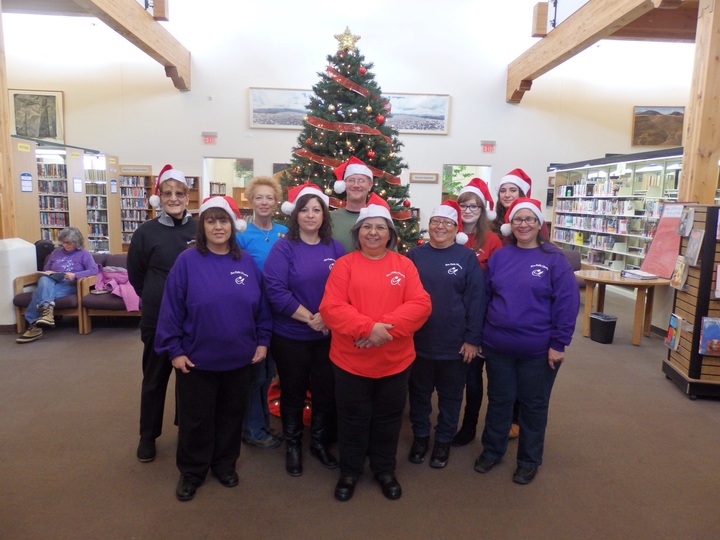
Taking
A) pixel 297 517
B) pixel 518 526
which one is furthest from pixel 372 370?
pixel 518 526

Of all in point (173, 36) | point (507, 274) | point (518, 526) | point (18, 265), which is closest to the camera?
point (518, 526)

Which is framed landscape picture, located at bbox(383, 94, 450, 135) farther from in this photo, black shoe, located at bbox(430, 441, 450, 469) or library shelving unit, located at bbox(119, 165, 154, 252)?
black shoe, located at bbox(430, 441, 450, 469)

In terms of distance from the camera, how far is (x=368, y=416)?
7.86 ft

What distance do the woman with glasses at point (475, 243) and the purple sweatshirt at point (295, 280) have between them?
35.8 inches

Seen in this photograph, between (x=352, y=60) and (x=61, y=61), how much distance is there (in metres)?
10.1

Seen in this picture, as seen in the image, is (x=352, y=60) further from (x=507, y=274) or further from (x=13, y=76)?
(x=13, y=76)

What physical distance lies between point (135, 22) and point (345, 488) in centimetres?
899

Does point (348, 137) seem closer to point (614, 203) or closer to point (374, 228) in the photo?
point (374, 228)

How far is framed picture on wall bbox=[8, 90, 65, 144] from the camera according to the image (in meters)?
10.9

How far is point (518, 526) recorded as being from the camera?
228 centimetres

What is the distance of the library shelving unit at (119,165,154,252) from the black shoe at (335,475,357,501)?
1029 centimetres

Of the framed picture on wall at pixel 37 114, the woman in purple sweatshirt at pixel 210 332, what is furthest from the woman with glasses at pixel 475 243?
the framed picture on wall at pixel 37 114

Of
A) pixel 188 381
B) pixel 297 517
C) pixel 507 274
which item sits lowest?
pixel 297 517

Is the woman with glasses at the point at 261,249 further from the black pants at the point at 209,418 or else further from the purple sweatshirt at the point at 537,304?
the purple sweatshirt at the point at 537,304
